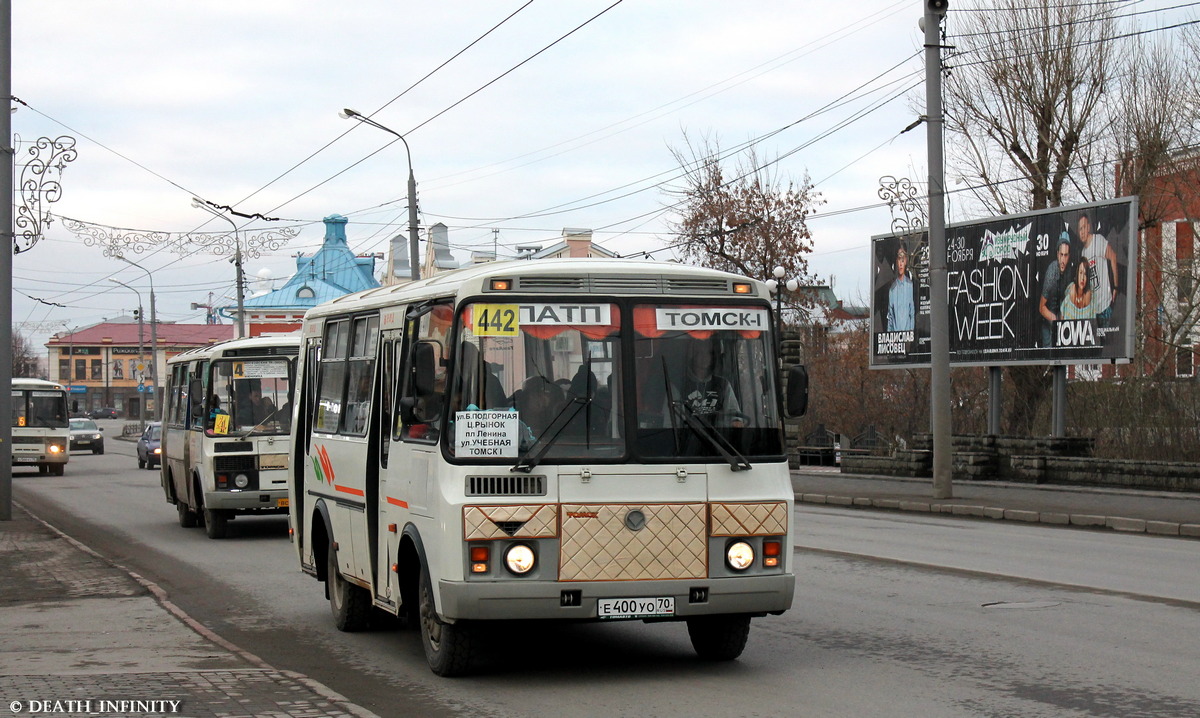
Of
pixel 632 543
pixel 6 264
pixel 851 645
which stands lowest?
pixel 851 645

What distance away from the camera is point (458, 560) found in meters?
7.83

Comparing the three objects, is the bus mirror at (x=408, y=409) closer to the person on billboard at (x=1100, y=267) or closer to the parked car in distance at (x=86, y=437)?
the person on billboard at (x=1100, y=267)

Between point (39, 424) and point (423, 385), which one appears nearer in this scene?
point (423, 385)

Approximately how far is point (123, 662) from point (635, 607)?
347 centimetres

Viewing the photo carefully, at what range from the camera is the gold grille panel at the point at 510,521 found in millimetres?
7816

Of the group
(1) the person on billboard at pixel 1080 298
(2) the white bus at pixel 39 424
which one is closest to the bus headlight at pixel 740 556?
(1) the person on billboard at pixel 1080 298

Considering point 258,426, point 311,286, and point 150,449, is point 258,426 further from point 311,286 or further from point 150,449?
point 311,286

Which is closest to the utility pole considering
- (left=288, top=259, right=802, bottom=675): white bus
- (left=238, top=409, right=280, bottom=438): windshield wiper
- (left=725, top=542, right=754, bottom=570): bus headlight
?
(left=238, top=409, right=280, bottom=438): windshield wiper

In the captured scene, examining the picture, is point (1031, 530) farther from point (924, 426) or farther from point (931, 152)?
point (924, 426)

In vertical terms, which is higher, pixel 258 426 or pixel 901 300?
pixel 901 300

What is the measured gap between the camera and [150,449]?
4428 cm

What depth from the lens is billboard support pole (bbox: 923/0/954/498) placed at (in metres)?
23.7

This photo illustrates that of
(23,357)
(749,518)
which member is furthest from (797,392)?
(23,357)

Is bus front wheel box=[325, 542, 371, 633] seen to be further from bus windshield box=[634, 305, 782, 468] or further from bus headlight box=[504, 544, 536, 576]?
bus windshield box=[634, 305, 782, 468]
